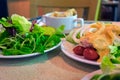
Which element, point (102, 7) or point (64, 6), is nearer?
point (64, 6)

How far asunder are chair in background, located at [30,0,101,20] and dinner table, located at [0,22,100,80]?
63cm

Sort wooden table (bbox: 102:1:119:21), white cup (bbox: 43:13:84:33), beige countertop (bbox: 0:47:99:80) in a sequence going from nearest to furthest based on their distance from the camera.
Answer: beige countertop (bbox: 0:47:99:80)
white cup (bbox: 43:13:84:33)
wooden table (bbox: 102:1:119:21)

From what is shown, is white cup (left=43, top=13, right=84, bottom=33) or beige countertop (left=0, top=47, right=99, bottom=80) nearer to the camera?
beige countertop (left=0, top=47, right=99, bottom=80)

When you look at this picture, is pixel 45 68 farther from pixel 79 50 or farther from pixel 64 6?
pixel 64 6

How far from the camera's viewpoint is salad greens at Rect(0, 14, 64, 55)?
63 cm

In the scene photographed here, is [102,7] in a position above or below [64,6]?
below

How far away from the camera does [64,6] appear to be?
1278 mm

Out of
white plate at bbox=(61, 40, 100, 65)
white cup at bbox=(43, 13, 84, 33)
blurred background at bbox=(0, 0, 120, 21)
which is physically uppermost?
white cup at bbox=(43, 13, 84, 33)

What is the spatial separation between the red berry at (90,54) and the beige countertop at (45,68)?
0.03 metres

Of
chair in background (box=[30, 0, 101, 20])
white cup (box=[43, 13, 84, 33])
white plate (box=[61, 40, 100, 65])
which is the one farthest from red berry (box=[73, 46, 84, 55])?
chair in background (box=[30, 0, 101, 20])

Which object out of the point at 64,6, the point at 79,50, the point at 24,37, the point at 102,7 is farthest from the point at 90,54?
the point at 102,7

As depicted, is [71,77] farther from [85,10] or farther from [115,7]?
[115,7]

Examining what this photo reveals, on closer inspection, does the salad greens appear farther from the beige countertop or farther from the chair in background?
the chair in background

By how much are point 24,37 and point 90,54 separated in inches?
8.3
